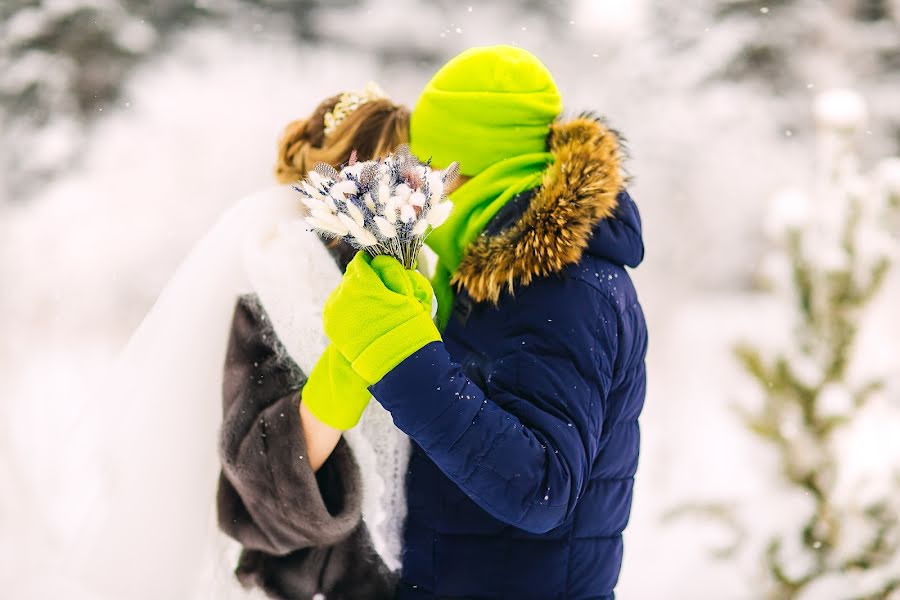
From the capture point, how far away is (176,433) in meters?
1.50

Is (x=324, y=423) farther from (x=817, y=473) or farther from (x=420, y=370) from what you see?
(x=817, y=473)

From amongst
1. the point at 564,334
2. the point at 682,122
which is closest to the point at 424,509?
the point at 564,334

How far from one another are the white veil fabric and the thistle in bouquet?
0.44m

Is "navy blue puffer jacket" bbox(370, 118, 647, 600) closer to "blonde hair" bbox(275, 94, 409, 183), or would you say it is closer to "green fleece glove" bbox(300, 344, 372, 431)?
"green fleece glove" bbox(300, 344, 372, 431)

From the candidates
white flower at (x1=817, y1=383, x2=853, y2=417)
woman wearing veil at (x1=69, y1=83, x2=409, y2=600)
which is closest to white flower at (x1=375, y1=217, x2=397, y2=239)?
woman wearing veil at (x1=69, y1=83, x2=409, y2=600)

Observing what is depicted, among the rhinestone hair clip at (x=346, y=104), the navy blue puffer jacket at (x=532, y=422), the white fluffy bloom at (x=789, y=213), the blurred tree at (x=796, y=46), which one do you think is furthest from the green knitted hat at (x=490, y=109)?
the blurred tree at (x=796, y=46)

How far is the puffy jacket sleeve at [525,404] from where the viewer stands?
0.98 meters

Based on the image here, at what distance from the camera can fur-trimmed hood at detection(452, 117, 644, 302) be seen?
3.54 ft

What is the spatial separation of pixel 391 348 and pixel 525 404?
7.0 inches

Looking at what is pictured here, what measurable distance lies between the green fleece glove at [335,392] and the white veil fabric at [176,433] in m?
0.26

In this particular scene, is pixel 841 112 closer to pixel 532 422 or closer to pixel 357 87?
pixel 357 87

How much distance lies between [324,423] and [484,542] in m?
0.29

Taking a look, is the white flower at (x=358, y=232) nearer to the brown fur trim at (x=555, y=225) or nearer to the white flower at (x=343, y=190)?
the white flower at (x=343, y=190)

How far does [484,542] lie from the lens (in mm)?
1205
